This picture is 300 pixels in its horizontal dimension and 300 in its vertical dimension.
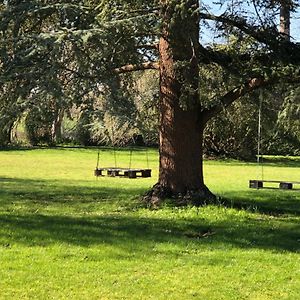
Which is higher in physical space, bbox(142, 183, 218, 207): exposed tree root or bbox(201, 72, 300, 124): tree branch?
bbox(201, 72, 300, 124): tree branch

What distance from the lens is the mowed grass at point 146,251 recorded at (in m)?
5.71

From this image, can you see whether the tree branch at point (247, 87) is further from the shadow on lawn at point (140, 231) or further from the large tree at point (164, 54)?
the shadow on lawn at point (140, 231)

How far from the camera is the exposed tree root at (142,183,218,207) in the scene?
11414mm

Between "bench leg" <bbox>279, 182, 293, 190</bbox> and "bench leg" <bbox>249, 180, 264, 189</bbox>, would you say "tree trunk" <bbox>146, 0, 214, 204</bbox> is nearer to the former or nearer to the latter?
"bench leg" <bbox>249, 180, 264, 189</bbox>

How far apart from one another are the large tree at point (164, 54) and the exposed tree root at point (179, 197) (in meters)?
0.02

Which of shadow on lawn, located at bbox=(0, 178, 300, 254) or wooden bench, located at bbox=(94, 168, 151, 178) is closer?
shadow on lawn, located at bbox=(0, 178, 300, 254)

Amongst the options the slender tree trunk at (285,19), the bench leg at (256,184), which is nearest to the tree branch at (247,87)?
the slender tree trunk at (285,19)

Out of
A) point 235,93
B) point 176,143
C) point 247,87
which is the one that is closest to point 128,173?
point 176,143

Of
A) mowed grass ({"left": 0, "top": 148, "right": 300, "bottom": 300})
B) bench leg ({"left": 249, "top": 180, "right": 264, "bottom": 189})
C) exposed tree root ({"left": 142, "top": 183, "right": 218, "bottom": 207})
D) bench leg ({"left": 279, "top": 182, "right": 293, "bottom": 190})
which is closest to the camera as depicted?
mowed grass ({"left": 0, "top": 148, "right": 300, "bottom": 300})

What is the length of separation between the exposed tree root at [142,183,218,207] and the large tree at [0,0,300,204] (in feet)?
0.08

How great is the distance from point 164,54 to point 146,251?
5156 mm

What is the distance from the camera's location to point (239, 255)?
7316 mm

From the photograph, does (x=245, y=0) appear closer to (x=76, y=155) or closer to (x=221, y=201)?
(x=221, y=201)

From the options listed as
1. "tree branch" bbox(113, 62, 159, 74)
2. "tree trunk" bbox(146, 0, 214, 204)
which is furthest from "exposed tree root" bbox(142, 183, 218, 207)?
"tree branch" bbox(113, 62, 159, 74)
